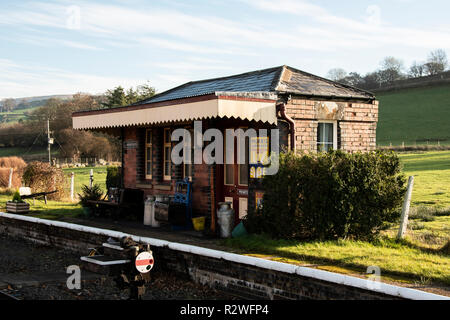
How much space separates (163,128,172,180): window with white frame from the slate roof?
1.53 metres

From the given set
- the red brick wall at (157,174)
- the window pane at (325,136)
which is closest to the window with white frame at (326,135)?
the window pane at (325,136)

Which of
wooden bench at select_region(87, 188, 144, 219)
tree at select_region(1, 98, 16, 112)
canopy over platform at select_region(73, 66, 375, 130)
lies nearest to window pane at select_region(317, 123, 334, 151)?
canopy over platform at select_region(73, 66, 375, 130)

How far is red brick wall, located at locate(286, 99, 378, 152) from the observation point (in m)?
11.6

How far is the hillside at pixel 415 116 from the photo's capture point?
1847 inches

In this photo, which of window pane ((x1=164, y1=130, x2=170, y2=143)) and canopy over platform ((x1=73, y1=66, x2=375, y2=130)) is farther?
window pane ((x1=164, y1=130, x2=170, y2=143))

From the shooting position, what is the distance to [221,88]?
14.0 m

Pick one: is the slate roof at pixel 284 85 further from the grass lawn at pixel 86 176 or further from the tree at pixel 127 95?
the tree at pixel 127 95

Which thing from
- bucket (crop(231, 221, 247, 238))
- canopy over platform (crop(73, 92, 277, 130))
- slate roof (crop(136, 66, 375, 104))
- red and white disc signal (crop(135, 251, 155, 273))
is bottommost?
bucket (crop(231, 221, 247, 238))

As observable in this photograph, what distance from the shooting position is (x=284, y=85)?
1191 centimetres

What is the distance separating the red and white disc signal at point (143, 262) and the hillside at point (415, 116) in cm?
3962

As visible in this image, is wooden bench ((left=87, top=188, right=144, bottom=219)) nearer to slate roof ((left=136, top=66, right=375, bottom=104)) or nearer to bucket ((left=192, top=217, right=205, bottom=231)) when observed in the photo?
bucket ((left=192, top=217, right=205, bottom=231))

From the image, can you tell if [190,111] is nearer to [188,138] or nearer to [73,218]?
[188,138]
